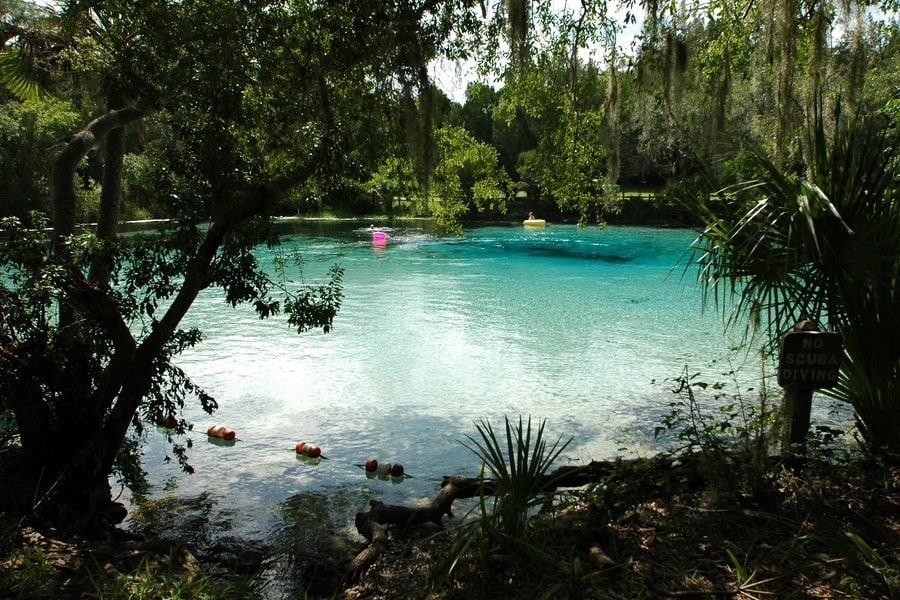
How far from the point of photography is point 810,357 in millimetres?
3244

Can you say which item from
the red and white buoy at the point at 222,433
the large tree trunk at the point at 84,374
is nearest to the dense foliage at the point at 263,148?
the large tree trunk at the point at 84,374

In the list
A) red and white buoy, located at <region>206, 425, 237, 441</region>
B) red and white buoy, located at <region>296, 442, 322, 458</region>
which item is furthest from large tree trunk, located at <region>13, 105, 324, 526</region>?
red and white buoy, located at <region>206, 425, 237, 441</region>

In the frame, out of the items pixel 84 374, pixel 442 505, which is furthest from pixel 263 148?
pixel 442 505

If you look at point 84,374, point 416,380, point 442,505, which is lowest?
point 416,380

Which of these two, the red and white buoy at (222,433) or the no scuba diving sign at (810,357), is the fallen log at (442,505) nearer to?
the no scuba diving sign at (810,357)

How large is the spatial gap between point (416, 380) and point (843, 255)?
18.6 feet

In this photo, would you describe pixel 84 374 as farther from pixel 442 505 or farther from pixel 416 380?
pixel 416 380

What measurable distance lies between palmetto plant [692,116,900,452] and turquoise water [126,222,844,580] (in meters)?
1.35

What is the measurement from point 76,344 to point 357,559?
90.6 inches

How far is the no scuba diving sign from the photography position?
10.6 ft

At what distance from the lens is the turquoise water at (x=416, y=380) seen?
533 centimetres

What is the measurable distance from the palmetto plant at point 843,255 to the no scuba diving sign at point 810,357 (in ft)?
0.62

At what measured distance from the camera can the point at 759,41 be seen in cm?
644

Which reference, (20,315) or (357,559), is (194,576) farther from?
(20,315)
